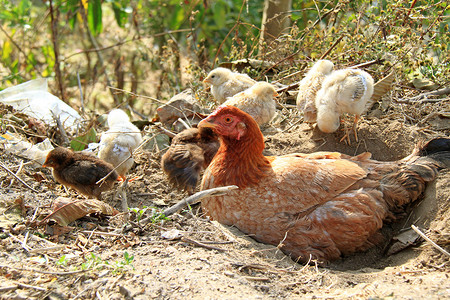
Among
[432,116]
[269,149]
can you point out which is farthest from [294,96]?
[432,116]

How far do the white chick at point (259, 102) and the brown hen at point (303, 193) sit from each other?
1.27 m

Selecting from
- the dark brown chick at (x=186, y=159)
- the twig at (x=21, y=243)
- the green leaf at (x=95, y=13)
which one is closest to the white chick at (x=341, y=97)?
the dark brown chick at (x=186, y=159)

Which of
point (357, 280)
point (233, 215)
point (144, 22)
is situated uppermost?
point (144, 22)

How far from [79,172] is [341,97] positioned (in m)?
2.93

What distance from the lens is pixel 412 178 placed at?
389 cm

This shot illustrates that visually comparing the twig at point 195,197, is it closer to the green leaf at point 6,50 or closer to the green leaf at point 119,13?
the green leaf at point 119,13

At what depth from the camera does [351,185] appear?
12.4 feet

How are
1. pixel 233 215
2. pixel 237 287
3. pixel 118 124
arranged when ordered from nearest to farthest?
pixel 237 287 → pixel 233 215 → pixel 118 124

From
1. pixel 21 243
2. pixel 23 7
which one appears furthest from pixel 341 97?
pixel 23 7

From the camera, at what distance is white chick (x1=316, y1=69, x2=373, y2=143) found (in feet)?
14.3

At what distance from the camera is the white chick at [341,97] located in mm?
4371

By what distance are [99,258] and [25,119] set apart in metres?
3.67

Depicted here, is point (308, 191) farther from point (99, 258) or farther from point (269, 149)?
point (99, 258)

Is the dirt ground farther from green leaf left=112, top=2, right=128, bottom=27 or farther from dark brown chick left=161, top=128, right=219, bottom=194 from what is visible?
green leaf left=112, top=2, right=128, bottom=27
